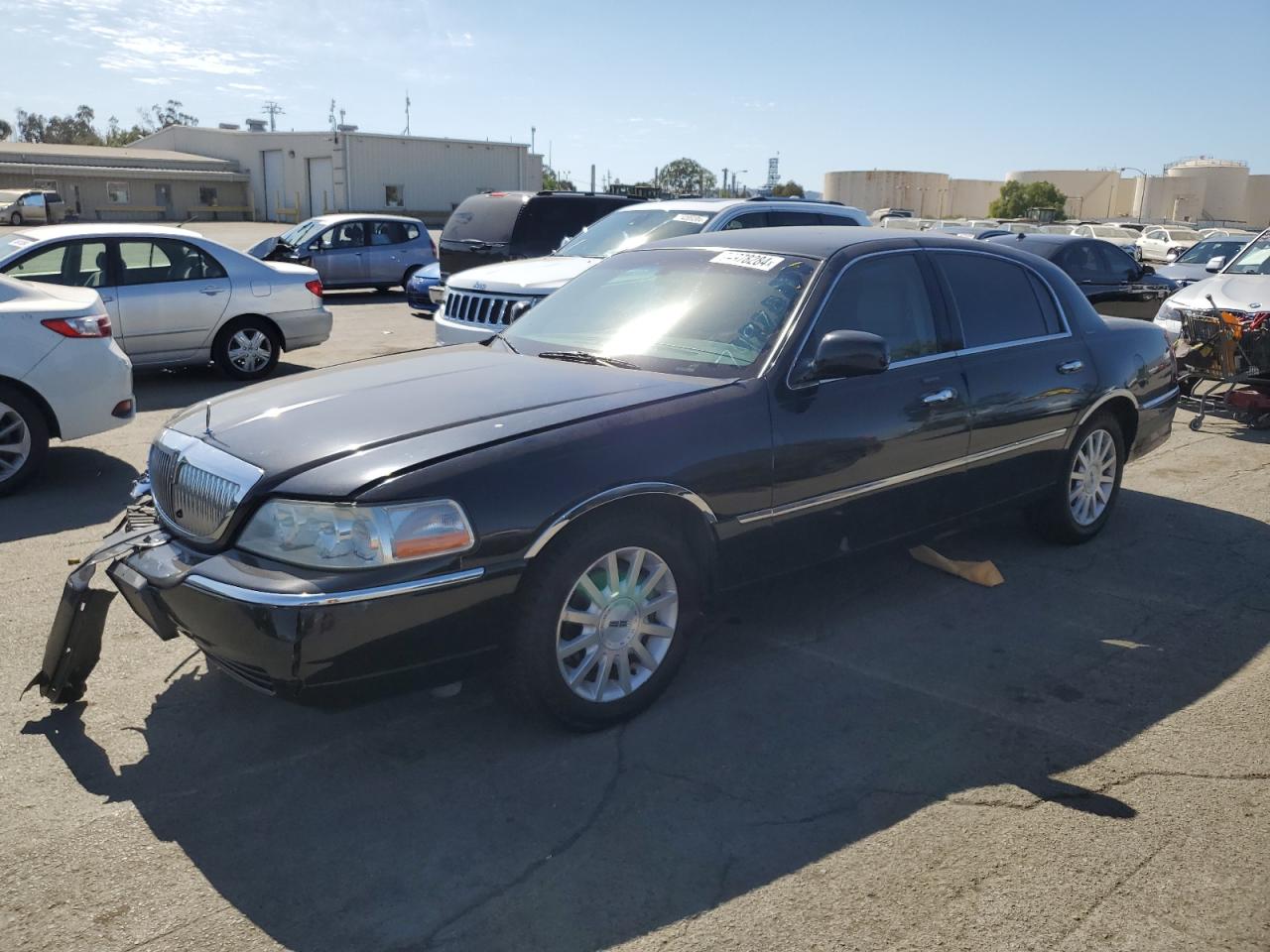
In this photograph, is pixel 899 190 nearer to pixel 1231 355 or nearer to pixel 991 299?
pixel 1231 355

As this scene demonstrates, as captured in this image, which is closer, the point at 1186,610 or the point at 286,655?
the point at 286,655

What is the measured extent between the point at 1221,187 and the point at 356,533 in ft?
363

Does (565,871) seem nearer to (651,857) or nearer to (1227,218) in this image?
(651,857)

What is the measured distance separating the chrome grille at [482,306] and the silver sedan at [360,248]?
9973 millimetres

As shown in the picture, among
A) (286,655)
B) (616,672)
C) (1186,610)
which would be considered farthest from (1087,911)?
(1186,610)

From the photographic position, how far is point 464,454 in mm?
3434

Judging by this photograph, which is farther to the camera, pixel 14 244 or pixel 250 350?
pixel 250 350

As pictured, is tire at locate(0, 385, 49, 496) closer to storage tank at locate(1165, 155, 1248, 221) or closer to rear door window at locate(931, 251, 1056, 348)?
rear door window at locate(931, 251, 1056, 348)

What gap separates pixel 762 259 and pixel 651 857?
105 inches

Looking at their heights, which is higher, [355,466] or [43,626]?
[355,466]

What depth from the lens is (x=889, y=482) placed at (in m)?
4.61

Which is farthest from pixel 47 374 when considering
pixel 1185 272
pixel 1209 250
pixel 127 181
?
pixel 127 181

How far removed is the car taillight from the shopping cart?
339 inches

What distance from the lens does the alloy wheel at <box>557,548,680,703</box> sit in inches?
145
